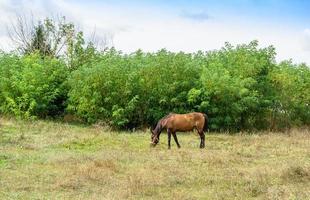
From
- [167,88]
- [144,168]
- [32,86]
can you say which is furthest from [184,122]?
[32,86]

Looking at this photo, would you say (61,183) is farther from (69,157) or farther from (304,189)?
(304,189)

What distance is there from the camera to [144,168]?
45.7 feet

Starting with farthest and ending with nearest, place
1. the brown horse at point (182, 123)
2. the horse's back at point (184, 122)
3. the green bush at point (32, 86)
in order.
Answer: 1. the green bush at point (32, 86)
2. the horse's back at point (184, 122)
3. the brown horse at point (182, 123)

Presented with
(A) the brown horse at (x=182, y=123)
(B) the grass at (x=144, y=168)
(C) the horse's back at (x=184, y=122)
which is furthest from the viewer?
(C) the horse's back at (x=184, y=122)

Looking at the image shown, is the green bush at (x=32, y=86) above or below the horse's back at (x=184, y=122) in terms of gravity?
above

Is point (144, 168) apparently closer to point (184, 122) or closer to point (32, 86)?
point (184, 122)

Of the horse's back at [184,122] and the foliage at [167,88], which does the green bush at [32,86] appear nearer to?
the foliage at [167,88]

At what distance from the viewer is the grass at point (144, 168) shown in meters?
11.0

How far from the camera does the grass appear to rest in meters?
11.0

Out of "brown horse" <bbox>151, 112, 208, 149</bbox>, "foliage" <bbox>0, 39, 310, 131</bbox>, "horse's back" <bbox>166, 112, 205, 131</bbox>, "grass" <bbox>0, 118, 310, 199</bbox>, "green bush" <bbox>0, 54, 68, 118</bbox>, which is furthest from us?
"green bush" <bbox>0, 54, 68, 118</bbox>

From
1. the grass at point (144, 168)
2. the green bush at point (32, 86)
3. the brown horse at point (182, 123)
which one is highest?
the green bush at point (32, 86)

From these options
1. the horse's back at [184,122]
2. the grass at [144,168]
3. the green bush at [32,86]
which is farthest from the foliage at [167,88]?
the horse's back at [184,122]

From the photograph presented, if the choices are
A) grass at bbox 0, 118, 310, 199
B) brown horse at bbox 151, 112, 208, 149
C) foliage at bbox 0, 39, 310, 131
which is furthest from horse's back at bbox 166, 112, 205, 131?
foliage at bbox 0, 39, 310, 131

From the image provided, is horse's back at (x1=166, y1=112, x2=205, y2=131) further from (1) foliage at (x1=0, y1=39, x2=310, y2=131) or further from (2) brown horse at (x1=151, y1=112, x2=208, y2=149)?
(1) foliage at (x1=0, y1=39, x2=310, y2=131)
